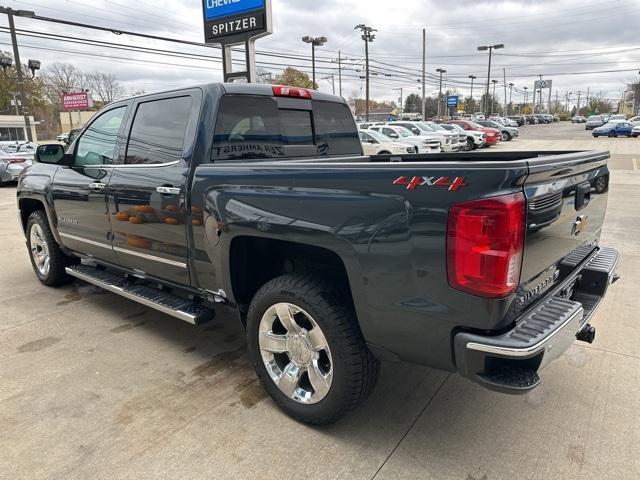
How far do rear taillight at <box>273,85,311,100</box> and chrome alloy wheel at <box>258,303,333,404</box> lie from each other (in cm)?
176

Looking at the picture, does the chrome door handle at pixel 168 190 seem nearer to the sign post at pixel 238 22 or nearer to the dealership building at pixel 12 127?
the sign post at pixel 238 22

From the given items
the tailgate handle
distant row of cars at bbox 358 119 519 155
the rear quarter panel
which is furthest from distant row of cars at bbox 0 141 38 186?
the tailgate handle

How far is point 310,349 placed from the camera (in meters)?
2.69

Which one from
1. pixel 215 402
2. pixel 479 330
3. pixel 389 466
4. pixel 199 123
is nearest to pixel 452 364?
pixel 479 330

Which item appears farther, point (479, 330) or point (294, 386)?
point (294, 386)

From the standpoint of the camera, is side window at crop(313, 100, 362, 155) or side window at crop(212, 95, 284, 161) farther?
side window at crop(313, 100, 362, 155)

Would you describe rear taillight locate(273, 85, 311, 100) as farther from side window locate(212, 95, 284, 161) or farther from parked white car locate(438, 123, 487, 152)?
parked white car locate(438, 123, 487, 152)

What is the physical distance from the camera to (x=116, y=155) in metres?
3.91

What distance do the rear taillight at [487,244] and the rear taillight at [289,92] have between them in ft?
7.04

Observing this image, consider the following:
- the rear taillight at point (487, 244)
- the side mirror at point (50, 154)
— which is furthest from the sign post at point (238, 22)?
the rear taillight at point (487, 244)

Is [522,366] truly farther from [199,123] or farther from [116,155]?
[116,155]

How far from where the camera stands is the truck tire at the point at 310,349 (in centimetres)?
250

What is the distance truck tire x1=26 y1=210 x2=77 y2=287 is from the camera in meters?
5.12

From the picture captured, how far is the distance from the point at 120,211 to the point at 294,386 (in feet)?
6.68
